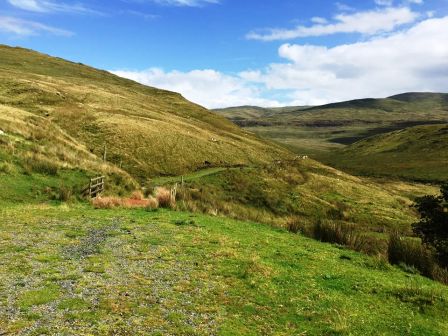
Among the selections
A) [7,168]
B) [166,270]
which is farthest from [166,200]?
[166,270]

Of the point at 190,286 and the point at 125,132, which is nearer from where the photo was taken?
the point at 190,286

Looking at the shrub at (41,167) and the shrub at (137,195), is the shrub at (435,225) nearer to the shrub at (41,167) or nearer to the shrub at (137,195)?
the shrub at (137,195)

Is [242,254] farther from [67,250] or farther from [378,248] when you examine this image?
[378,248]

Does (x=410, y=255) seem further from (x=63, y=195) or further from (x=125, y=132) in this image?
(x=125, y=132)

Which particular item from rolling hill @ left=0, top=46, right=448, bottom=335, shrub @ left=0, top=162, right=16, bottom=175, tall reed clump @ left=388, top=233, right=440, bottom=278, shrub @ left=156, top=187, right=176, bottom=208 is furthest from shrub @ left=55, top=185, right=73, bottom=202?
tall reed clump @ left=388, top=233, right=440, bottom=278

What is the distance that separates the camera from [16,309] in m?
11.1

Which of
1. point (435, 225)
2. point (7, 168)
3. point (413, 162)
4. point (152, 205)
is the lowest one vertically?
point (152, 205)

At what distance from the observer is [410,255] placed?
21484 mm

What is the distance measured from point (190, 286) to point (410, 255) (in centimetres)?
1281

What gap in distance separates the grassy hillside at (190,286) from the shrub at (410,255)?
5.70ft

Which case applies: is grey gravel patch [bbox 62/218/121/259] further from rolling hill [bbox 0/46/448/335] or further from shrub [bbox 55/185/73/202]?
shrub [bbox 55/185/73/202]

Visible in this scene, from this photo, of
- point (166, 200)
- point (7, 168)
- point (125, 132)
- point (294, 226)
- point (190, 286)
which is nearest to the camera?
point (190, 286)

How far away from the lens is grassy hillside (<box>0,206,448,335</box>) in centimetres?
1128

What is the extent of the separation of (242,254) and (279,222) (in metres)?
13.8
